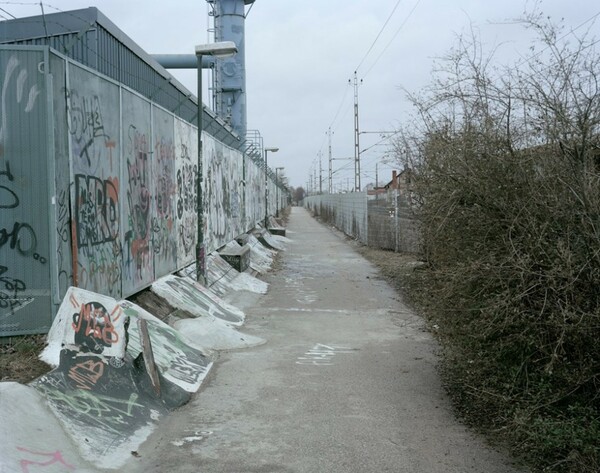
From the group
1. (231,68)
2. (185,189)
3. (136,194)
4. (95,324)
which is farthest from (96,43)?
(231,68)

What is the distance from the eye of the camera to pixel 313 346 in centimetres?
818

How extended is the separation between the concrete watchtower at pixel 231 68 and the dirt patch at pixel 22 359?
2331 centimetres

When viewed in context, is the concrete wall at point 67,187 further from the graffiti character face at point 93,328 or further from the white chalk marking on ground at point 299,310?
the white chalk marking on ground at point 299,310

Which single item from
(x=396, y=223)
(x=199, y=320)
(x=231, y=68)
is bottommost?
(x=199, y=320)

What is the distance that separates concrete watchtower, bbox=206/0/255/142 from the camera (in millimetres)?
28625

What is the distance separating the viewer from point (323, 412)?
17.9ft

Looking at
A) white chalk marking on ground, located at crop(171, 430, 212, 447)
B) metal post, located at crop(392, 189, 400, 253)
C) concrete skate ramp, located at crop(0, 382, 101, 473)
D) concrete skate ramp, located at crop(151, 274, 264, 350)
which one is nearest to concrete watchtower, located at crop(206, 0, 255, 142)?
metal post, located at crop(392, 189, 400, 253)

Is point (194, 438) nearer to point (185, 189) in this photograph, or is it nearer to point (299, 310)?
point (299, 310)

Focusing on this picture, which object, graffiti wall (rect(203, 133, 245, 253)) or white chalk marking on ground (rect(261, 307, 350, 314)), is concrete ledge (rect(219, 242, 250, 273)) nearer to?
graffiti wall (rect(203, 133, 245, 253))

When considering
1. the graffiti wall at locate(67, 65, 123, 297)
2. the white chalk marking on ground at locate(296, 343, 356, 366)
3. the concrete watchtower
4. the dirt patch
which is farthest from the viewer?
the concrete watchtower

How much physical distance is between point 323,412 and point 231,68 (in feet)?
85.1

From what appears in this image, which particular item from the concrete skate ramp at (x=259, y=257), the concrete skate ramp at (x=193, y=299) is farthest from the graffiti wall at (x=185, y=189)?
the concrete skate ramp at (x=259, y=257)

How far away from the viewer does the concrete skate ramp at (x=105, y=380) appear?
175 inches

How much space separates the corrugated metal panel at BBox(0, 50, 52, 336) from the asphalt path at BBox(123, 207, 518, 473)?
202 centimetres
